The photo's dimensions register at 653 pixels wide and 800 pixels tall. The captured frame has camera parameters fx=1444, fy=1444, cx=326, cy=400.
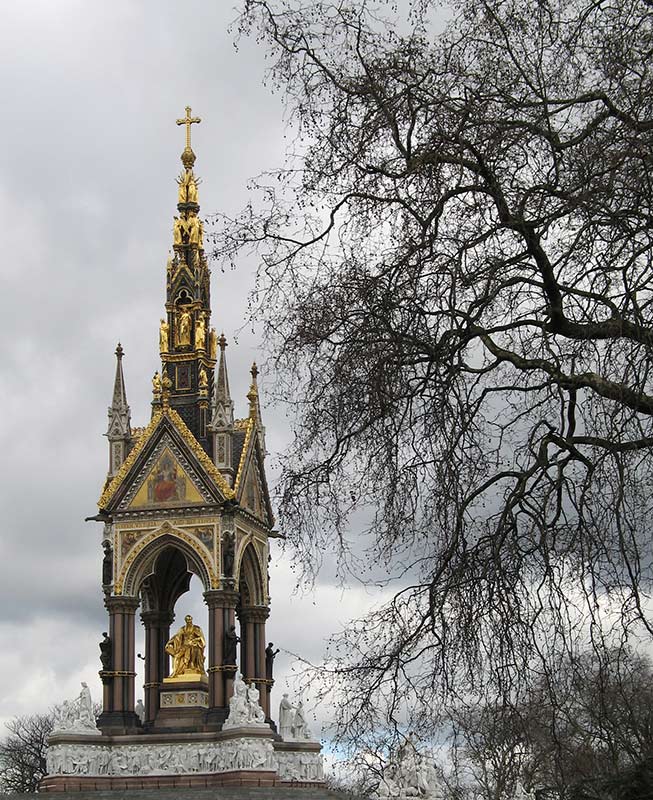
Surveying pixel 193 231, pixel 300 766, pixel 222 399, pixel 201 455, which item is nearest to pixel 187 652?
pixel 300 766

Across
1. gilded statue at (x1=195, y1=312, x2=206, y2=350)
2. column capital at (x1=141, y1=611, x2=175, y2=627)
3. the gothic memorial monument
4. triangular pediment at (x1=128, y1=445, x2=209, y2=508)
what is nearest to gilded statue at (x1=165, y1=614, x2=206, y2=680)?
the gothic memorial monument

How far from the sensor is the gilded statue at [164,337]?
35.1 m

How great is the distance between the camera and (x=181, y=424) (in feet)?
109

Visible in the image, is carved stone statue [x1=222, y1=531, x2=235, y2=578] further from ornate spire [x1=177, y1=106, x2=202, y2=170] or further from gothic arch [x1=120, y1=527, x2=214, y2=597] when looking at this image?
ornate spire [x1=177, y1=106, x2=202, y2=170]

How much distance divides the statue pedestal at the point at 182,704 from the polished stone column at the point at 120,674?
2.23 ft

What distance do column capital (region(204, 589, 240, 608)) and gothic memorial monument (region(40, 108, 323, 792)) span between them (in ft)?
0.07

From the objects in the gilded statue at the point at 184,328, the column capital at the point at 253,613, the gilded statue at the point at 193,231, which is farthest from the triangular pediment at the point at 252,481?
the gilded statue at the point at 193,231

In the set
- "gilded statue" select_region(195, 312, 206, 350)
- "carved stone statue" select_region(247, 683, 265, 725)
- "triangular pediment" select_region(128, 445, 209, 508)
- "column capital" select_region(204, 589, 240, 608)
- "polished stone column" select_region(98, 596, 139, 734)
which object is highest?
"gilded statue" select_region(195, 312, 206, 350)

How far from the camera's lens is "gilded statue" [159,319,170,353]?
35125 millimetres

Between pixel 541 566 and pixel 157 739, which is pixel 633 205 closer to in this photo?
pixel 541 566

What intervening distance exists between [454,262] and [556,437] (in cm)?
108

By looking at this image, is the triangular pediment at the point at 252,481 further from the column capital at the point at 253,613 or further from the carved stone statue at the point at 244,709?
the carved stone statue at the point at 244,709

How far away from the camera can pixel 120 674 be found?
32219 mm

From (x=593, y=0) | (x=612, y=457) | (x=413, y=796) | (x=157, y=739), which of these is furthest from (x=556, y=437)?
(x=157, y=739)
